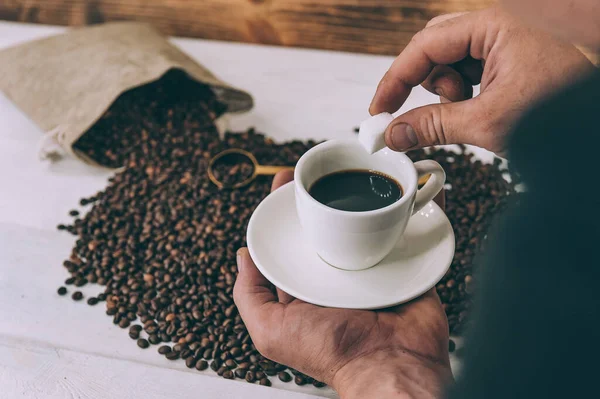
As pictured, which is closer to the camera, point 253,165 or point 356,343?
point 356,343

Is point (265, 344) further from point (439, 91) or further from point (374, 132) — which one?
point (439, 91)

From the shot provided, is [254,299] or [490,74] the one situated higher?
[490,74]

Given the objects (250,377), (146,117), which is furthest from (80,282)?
(146,117)

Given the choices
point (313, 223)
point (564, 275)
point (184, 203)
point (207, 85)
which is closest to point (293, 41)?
point (207, 85)

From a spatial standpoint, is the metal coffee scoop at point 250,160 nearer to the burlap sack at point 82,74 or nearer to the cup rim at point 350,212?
the burlap sack at point 82,74

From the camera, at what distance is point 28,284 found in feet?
4.60

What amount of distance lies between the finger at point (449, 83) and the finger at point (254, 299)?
50 centimetres

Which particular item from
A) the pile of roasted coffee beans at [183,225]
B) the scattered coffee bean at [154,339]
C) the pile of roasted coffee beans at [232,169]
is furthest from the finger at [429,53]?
the scattered coffee bean at [154,339]

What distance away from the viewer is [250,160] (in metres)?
1.71

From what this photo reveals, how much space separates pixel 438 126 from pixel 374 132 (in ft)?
0.35

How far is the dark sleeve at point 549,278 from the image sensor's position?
2.20 ft

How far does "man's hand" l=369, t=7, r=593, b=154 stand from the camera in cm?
93

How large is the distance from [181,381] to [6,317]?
445 mm

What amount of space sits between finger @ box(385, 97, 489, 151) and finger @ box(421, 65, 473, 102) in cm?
24
